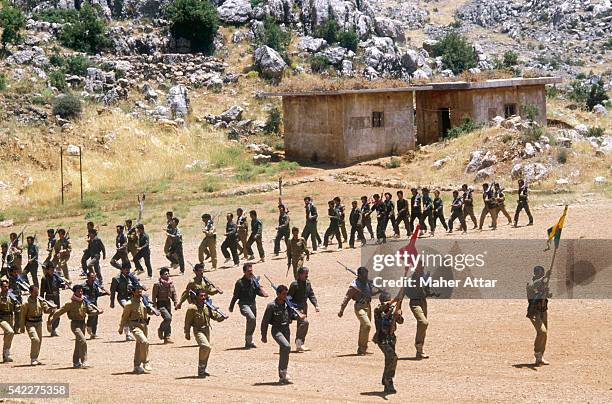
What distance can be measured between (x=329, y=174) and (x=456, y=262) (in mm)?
19932

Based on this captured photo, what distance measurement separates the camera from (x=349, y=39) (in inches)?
2450

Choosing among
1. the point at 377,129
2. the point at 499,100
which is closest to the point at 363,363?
the point at 377,129

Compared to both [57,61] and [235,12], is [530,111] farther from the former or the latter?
[235,12]

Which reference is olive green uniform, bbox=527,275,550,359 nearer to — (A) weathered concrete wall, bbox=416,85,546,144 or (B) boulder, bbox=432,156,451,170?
(B) boulder, bbox=432,156,451,170

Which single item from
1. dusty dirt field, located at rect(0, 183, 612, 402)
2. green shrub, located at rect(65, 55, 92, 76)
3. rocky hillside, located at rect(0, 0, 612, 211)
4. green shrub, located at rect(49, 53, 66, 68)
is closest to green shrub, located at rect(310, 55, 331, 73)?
rocky hillside, located at rect(0, 0, 612, 211)

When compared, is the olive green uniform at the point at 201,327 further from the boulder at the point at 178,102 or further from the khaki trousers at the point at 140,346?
the boulder at the point at 178,102

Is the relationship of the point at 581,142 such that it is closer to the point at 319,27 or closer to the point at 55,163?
the point at 55,163

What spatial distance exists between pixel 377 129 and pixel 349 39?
Answer: 19770 millimetres

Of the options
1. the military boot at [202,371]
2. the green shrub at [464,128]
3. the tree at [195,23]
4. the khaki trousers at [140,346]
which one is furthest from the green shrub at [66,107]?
the military boot at [202,371]

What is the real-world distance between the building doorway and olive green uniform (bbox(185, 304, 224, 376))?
99.1 feet

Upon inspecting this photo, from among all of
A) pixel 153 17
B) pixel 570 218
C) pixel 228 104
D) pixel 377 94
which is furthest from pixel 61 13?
pixel 570 218

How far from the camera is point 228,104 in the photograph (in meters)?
53.3

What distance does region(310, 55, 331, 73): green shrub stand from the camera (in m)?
58.9

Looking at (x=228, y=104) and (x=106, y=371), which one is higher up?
(x=228, y=104)
